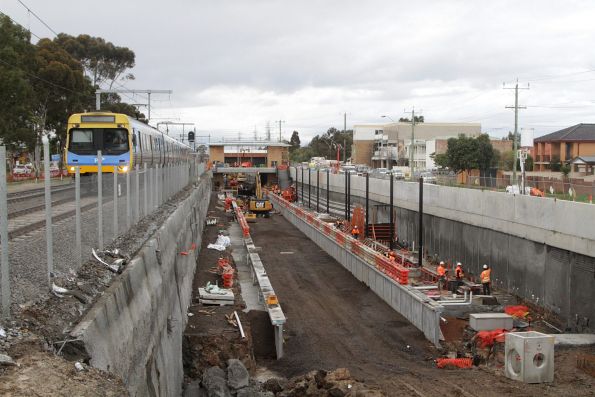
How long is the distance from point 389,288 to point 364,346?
18.6 ft

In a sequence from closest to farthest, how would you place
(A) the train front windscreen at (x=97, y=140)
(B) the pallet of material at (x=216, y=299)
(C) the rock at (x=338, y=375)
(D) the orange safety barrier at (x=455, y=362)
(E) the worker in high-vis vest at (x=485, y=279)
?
1. (C) the rock at (x=338, y=375)
2. (D) the orange safety barrier at (x=455, y=362)
3. (B) the pallet of material at (x=216, y=299)
4. (E) the worker in high-vis vest at (x=485, y=279)
5. (A) the train front windscreen at (x=97, y=140)

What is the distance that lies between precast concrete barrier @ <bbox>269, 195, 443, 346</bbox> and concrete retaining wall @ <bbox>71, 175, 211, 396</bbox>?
329 inches

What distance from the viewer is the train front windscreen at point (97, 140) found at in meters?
24.9

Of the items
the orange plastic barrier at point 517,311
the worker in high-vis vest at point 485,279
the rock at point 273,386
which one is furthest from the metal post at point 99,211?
the worker in high-vis vest at point 485,279

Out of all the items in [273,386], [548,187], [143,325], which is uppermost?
[548,187]

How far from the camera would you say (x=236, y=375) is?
1502 cm

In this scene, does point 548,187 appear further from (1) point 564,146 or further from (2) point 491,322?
(1) point 564,146

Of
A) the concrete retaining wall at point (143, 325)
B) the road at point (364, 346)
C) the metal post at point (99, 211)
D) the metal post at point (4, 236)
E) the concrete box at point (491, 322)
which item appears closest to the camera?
the metal post at point (4, 236)

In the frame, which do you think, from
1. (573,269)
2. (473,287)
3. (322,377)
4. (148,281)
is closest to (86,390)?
(148,281)

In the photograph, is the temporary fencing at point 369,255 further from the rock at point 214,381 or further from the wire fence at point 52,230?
the wire fence at point 52,230

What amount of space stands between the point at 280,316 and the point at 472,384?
597 centimetres

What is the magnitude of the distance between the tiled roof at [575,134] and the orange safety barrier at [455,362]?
200 ft

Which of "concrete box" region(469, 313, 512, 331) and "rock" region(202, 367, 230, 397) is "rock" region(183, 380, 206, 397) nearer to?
"rock" region(202, 367, 230, 397)

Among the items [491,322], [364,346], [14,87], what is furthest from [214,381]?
[14,87]
